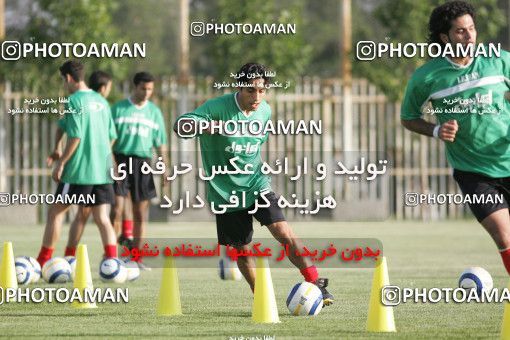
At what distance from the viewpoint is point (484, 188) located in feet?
29.0

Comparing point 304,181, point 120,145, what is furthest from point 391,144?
point 120,145

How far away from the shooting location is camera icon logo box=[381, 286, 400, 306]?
8.72 meters

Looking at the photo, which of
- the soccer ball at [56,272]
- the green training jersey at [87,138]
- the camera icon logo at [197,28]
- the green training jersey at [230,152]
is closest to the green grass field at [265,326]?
the soccer ball at [56,272]

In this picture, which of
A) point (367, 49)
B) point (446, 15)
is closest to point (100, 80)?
point (367, 49)

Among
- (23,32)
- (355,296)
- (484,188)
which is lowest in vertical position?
(355,296)

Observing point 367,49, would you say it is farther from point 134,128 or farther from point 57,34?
point 57,34

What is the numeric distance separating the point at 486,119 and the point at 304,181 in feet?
62.2

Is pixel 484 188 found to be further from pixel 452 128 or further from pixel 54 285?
pixel 54 285

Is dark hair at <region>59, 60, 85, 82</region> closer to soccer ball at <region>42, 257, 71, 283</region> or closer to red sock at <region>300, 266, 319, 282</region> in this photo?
soccer ball at <region>42, 257, 71, 283</region>

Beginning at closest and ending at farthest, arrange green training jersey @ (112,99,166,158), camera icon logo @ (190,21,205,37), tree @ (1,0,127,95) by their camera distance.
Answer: camera icon logo @ (190,21,205,37)
green training jersey @ (112,99,166,158)
tree @ (1,0,127,95)

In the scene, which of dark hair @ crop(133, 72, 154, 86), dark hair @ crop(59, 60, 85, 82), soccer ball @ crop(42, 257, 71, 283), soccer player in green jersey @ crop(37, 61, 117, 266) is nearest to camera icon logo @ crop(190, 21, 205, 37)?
dark hair @ crop(133, 72, 154, 86)

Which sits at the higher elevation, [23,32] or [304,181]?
[23,32]

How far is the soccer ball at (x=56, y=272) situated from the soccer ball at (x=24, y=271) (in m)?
0.15

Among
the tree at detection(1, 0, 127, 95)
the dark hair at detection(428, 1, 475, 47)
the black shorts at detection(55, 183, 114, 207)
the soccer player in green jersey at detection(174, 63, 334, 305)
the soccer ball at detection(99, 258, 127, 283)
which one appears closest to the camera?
the dark hair at detection(428, 1, 475, 47)
